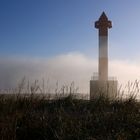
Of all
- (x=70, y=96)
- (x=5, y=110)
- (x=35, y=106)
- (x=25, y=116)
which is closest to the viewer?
(x=25, y=116)

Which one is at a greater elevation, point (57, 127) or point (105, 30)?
point (105, 30)

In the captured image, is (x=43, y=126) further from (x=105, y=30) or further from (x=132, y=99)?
(x=105, y=30)

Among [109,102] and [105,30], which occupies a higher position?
[105,30]

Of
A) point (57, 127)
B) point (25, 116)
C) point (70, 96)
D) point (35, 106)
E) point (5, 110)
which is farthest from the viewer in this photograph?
point (70, 96)

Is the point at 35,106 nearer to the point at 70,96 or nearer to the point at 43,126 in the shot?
the point at 70,96

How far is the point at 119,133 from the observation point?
5477 mm

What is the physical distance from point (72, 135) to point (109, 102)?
3.12 meters

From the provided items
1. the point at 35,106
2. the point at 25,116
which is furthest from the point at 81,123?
the point at 35,106

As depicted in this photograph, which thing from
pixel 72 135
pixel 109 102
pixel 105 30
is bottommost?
pixel 72 135

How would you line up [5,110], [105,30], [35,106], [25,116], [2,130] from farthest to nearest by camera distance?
[105,30] → [35,106] → [5,110] → [25,116] → [2,130]

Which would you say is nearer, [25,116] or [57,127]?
[57,127]

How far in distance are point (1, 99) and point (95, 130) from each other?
3121 millimetres

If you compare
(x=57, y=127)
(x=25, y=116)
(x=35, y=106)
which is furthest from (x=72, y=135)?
(x=35, y=106)

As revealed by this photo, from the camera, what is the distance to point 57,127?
566 cm
